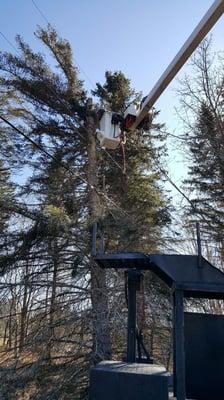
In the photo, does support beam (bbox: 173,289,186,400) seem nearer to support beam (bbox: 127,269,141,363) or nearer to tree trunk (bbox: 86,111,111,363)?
support beam (bbox: 127,269,141,363)

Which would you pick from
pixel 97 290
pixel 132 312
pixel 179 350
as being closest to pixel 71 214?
pixel 97 290

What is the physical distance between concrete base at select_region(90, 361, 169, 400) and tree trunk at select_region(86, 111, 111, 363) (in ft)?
14.3

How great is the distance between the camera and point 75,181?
34.1ft

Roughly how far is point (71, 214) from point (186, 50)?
5.91 meters

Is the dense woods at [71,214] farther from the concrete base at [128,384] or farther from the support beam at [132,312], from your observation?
the concrete base at [128,384]

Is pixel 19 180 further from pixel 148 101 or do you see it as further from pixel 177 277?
pixel 177 277

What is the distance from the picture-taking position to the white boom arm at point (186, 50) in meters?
4.07

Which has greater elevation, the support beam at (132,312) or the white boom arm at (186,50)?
the white boom arm at (186,50)

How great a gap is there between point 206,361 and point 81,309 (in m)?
4.31

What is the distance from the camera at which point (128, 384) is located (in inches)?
115

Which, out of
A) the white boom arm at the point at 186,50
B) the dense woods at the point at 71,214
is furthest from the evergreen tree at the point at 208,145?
the white boom arm at the point at 186,50

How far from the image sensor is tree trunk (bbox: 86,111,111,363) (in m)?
7.31

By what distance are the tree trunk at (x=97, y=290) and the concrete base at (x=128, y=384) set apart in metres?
4.36

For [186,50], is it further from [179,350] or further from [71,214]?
[71,214]
